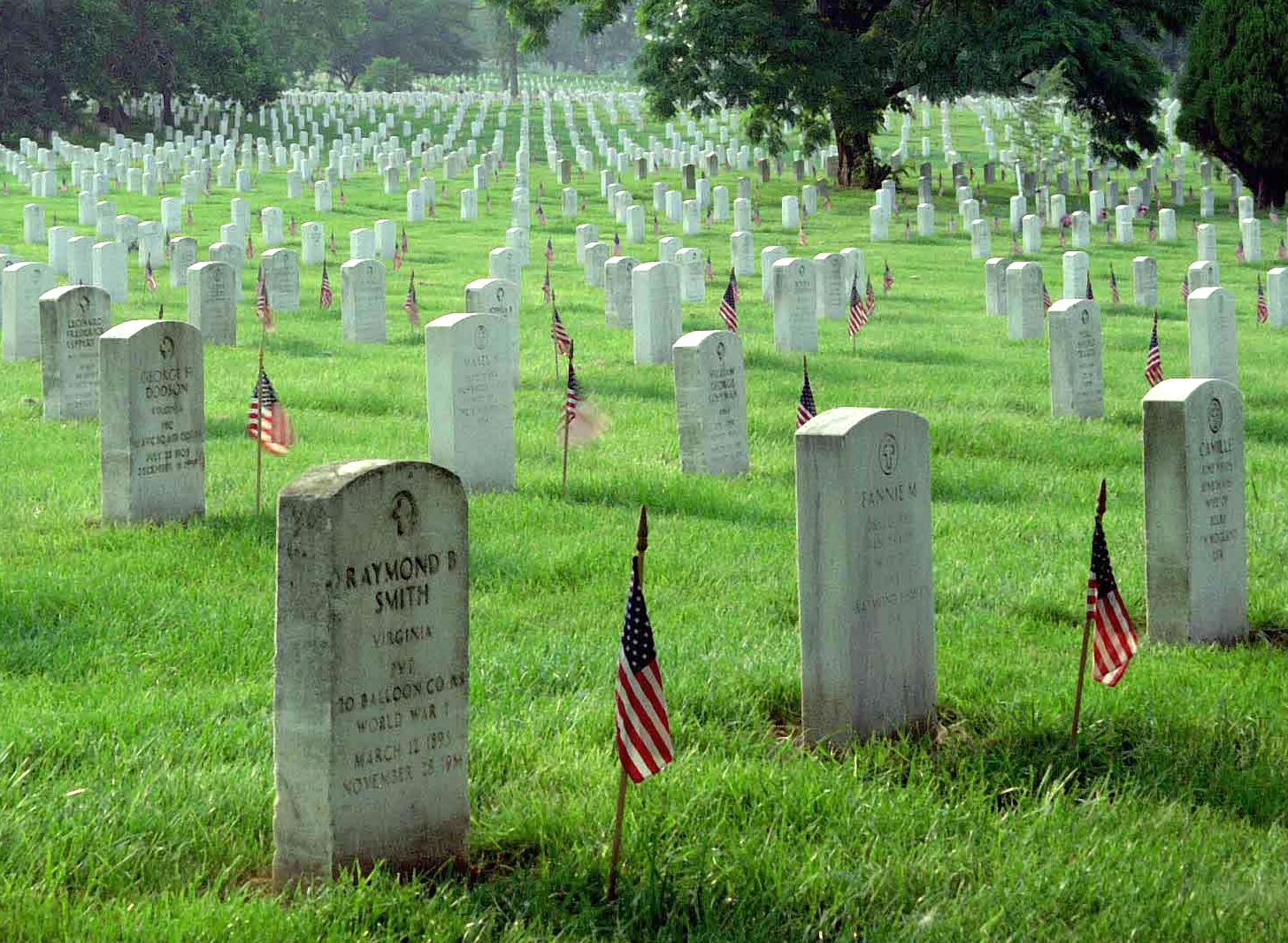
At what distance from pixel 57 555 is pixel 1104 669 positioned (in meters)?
5.58

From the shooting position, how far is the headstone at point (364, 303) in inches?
759

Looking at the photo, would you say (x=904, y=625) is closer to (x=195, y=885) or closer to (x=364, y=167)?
(x=195, y=885)

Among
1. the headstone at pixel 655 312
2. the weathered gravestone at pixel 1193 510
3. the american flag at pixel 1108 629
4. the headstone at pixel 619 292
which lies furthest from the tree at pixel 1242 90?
the american flag at pixel 1108 629

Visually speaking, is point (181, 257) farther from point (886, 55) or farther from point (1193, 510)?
point (886, 55)

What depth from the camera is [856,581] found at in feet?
20.7

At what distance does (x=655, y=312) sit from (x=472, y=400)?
637 cm

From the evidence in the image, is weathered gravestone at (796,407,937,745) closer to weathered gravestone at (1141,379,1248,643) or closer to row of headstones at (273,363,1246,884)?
row of headstones at (273,363,1246,884)

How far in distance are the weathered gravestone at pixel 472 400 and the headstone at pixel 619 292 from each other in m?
9.16

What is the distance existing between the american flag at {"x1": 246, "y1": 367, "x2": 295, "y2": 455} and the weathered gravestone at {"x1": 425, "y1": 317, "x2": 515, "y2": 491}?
1225mm

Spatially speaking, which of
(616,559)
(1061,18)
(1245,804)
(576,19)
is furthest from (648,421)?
(576,19)

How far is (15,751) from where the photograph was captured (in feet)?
19.0

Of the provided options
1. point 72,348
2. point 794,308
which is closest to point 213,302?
point 72,348

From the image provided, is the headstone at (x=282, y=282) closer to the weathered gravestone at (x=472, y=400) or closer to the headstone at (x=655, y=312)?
the headstone at (x=655, y=312)

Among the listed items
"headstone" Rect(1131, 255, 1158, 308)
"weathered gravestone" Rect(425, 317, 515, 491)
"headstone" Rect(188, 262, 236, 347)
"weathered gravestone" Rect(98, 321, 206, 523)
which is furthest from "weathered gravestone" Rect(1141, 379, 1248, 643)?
"headstone" Rect(1131, 255, 1158, 308)
